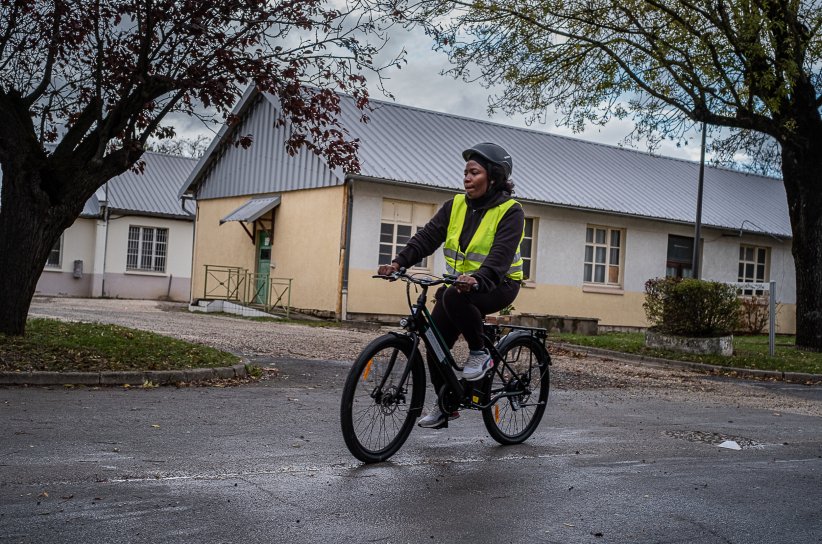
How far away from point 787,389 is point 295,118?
7763 millimetres

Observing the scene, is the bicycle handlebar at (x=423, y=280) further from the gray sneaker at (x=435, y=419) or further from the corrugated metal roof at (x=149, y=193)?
the corrugated metal roof at (x=149, y=193)

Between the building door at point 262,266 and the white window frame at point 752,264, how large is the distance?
50.7ft

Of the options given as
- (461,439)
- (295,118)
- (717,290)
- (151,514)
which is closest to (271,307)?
(717,290)

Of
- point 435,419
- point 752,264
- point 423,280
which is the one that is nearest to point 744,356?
point 435,419

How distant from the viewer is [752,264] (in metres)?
32.7

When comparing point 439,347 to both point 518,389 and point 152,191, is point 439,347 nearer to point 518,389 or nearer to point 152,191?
point 518,389

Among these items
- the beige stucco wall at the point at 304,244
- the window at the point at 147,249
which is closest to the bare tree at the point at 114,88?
the beige stucco wall at the point at 304,244

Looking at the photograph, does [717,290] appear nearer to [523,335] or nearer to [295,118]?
[295,118]

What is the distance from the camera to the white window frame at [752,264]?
3234 cm

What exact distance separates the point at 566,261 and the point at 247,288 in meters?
9.61

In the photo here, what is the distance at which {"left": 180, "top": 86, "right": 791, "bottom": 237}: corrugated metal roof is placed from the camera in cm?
2609

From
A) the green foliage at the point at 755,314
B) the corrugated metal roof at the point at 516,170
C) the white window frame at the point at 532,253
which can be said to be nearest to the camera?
the corrugated metal roof at the point at 516,170

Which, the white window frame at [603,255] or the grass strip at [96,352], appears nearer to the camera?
the grass strip at [96,352]

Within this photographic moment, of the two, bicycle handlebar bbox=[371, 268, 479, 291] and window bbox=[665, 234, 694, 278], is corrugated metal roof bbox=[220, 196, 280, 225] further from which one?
bicycle handlebar bbox=[371, 268, 479, 291]
